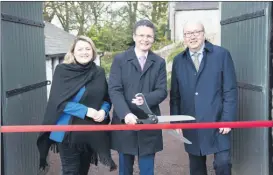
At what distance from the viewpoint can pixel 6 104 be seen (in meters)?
3.82

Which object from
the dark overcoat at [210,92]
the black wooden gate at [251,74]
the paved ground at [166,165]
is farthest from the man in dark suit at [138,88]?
the paved ground at [166,165]

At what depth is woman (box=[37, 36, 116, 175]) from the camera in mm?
3551

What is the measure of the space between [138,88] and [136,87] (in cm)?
2

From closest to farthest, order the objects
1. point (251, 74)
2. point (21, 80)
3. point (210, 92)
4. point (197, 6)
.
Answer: point (210, 92) → point (251, 74) → point (21, 80) → point (197, 6)

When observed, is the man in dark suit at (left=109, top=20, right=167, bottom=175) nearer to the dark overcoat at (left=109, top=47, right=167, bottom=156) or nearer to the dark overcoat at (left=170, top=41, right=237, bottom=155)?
the dark overcoat at (left=109, top=47, right=167, bottom=156)

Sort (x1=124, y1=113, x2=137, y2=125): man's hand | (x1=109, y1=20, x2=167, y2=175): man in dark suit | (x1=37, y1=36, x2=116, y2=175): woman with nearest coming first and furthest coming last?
(x1=124, y1=113, x2=137, y2=125): man's hand → (x1=109, y1=20, x2=167, y2=175): man in dark suit → (x1=37, y1=36, x2=116, y2=175): woman

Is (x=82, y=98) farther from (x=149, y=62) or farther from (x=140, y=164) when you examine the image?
(x=140, y=164)

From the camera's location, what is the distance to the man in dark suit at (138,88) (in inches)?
135

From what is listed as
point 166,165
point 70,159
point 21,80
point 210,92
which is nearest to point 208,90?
point 210,92

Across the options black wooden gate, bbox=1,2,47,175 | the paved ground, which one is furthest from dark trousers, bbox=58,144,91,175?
the paved ground

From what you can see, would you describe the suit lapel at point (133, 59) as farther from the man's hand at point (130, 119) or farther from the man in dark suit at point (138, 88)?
the man's hand at point (130, 119)

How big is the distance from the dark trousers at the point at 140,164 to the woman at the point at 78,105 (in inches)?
4.7

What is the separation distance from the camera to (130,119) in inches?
131

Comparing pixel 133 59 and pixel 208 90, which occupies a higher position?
pixel 133 59
